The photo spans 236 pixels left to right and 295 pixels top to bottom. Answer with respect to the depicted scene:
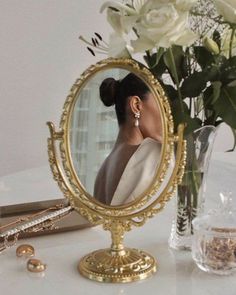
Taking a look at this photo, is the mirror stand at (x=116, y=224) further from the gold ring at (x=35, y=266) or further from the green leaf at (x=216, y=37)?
the green leaf at (x=216, y=37)

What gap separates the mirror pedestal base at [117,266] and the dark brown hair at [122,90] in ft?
0.70

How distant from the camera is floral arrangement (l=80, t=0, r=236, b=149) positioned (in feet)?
2.70

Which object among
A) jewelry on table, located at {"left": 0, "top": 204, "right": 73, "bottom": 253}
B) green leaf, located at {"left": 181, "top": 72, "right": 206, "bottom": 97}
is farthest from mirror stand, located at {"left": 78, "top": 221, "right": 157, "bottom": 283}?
green leaf, located at {"left": 181, "top": 72, "right": 206, "bottom": 97}

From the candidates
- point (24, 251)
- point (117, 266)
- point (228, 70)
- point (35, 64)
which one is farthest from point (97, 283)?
point (35, 64)

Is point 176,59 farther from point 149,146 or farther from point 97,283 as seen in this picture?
point 97,283

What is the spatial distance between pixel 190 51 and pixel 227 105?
0.10m

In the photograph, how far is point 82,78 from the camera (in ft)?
2.85

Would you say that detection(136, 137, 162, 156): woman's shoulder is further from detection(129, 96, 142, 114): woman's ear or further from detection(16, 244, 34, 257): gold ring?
detection(16, 244, 34, 257): gold ring

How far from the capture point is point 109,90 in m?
0.86

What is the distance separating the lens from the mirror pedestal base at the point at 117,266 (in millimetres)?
859

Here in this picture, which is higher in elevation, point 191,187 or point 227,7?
point 227,7

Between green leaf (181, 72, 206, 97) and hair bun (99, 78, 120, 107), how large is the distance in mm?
105

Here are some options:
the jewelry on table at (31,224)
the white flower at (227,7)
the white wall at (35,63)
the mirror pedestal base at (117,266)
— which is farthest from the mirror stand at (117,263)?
the white wall at (35,63)

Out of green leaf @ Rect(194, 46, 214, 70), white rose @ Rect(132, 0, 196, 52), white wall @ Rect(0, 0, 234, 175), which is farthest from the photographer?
white wall @ Rect(0, 0, 234, 175)
